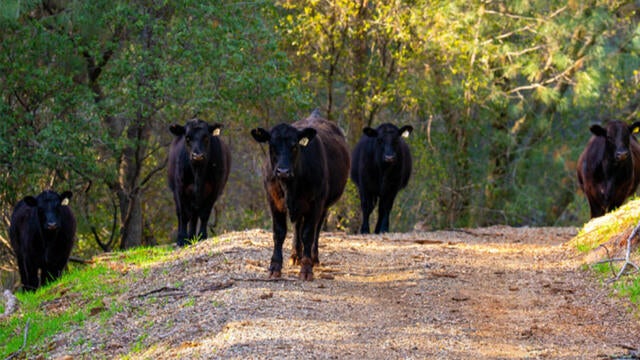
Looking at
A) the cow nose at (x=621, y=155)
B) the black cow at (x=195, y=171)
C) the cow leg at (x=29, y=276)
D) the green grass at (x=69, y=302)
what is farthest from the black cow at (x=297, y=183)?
the cow leg at (x=29, y=276)

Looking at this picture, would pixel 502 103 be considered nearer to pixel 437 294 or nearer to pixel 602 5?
pixel 602 5

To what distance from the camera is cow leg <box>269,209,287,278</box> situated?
35.9ft

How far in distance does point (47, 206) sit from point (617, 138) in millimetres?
9012

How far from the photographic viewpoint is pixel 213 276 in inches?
439

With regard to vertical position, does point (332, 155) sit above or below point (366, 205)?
above

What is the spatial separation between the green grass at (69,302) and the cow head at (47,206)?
2.90 ft

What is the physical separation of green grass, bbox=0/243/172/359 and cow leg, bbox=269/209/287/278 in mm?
1739

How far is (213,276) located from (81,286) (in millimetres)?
2977

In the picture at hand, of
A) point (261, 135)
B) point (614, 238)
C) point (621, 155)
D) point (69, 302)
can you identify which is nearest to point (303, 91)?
point (621, 155)

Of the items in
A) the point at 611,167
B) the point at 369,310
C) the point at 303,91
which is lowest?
the point at 369,310

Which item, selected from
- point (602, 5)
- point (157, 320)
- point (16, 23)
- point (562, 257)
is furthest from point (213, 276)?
point (602, 5)

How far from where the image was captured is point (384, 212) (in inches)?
743

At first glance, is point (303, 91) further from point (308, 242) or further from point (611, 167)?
point (308, 242)

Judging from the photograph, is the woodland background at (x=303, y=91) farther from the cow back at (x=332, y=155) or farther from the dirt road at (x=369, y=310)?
Answer: the dirt road at (x=369, y=310)
